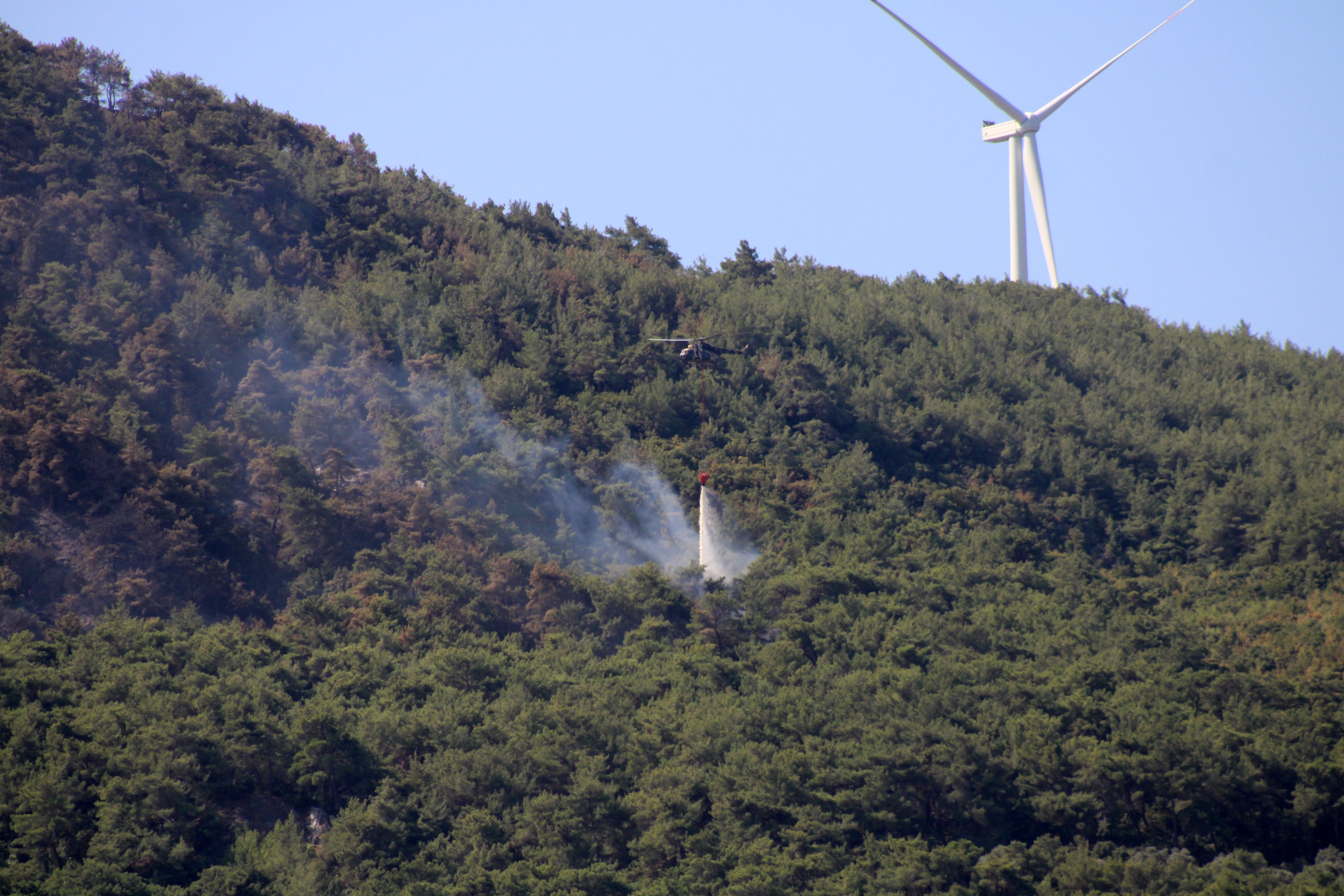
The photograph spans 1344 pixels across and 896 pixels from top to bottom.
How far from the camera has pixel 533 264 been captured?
2557 inches

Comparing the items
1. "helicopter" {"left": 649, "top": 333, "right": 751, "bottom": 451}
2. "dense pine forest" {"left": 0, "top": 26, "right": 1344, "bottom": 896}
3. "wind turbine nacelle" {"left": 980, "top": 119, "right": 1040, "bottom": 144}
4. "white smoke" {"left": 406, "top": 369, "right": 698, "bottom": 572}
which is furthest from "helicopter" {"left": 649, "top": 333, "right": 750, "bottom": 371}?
"wind turbine nacelle" {"left": 980, "top": 119, "right": 1040, "bottom": 144}


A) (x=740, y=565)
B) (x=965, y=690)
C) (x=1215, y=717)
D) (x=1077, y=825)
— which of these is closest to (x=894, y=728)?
(x=965, y=690)

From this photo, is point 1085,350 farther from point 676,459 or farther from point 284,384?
point 284,384

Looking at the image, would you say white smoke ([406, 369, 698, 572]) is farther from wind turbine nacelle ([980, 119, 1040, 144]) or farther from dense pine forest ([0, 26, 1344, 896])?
wind turbine nacelle ([980, 119, 1040, 144])

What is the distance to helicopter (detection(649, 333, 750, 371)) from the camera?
2226 inches

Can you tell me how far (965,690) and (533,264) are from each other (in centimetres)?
3423

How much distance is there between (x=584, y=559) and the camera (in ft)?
164

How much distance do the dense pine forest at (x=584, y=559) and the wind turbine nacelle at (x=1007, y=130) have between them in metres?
9.17

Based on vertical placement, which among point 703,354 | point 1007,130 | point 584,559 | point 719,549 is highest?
point 1007,130

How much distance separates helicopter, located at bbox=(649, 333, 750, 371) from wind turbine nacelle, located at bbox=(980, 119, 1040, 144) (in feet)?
59.0

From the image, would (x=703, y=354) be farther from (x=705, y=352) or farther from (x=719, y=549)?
(x=719, y=549)

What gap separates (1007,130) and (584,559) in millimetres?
33821

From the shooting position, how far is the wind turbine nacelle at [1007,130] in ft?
216

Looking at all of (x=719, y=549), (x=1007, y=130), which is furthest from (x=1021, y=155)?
(x=719, y=549)
